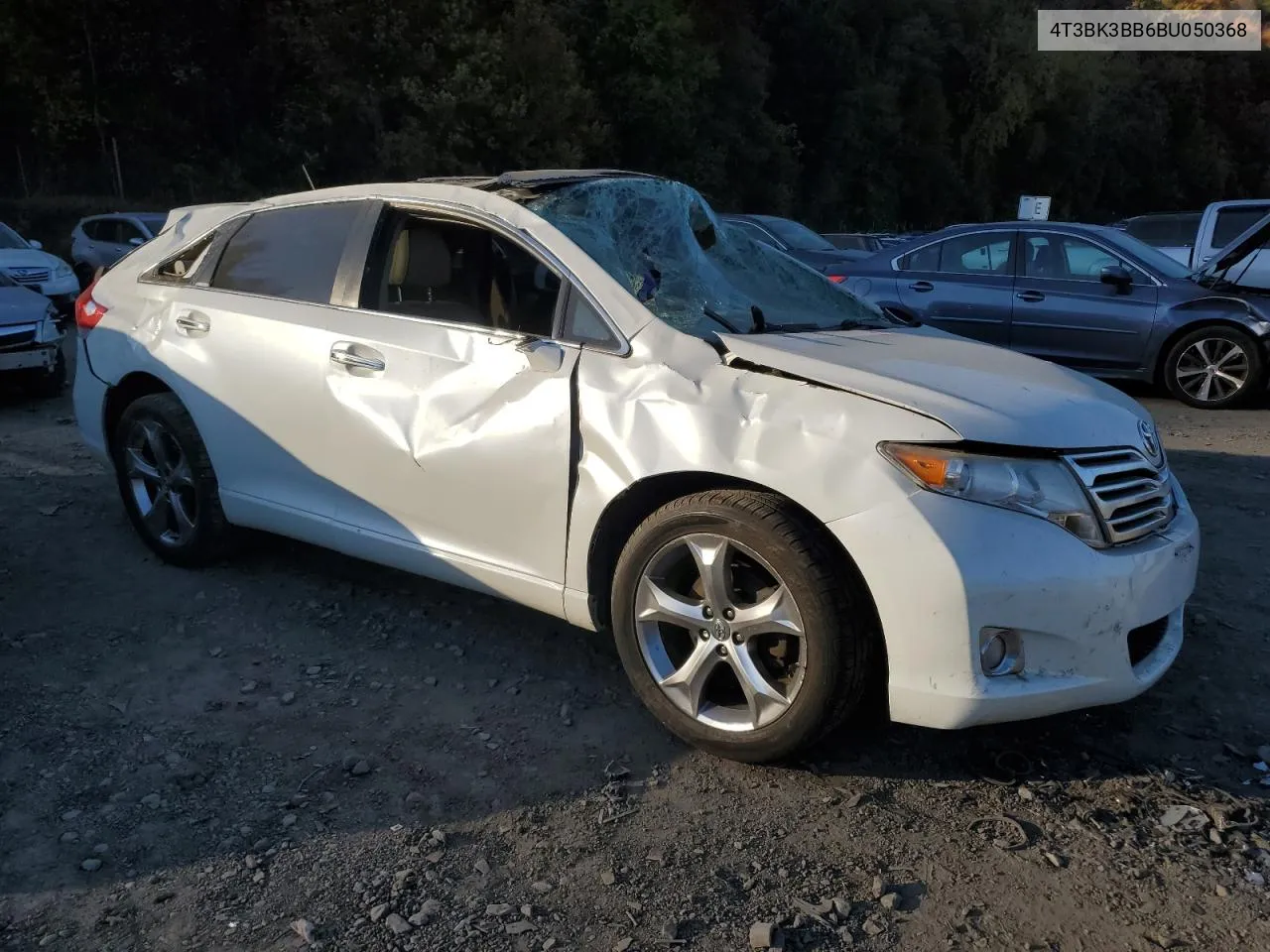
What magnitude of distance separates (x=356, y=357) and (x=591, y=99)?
2556cm

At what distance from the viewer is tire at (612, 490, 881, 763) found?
3.04 meters

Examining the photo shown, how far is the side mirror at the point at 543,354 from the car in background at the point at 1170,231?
1390 cm

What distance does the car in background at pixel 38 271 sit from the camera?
44.9ft

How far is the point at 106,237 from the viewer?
18.0 metres

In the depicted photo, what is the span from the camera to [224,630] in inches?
171

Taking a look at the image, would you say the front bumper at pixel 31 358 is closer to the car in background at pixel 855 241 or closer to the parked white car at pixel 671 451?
the parked white car at pixel 671 451

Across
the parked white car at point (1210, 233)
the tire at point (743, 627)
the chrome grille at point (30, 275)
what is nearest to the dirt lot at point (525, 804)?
the tire at point (743, 627)

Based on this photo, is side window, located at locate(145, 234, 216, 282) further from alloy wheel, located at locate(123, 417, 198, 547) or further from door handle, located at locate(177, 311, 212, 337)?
alloy wheel, located at locate(123, 417, 198, 547)

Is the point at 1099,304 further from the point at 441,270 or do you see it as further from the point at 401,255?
the point at 401,255

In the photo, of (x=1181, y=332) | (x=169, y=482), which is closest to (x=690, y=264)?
(x=169, y=482)

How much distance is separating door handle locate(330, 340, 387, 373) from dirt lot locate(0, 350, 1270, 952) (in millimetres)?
1052

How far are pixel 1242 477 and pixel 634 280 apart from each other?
15.5 ft

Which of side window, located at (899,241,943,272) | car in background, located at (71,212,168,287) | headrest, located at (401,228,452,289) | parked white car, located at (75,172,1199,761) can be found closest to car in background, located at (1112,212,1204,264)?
side window, located at (899,241,943,272)

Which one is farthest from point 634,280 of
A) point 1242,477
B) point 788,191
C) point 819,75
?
point 819,75
